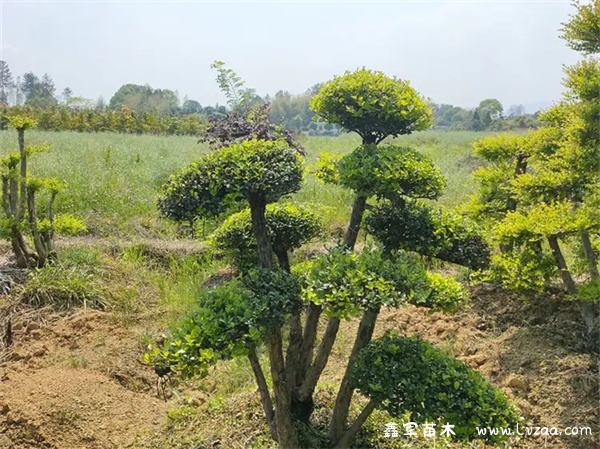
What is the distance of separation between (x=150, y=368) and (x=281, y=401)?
1.73 metres

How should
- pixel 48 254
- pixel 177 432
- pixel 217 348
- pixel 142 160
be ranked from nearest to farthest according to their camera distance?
pixel 217 348 → pixel 177 432 → pixel 48 254 → pixel 142 160

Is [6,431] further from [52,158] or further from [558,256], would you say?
[52,158]

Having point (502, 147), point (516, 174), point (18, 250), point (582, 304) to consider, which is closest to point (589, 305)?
point (582, 304)

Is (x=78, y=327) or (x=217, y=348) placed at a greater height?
(x=217, y=348)

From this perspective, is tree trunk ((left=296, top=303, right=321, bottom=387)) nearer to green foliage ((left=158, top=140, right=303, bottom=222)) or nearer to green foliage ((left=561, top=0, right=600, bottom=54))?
green foliage ((left=158, top=140, right=303, bottom=222))

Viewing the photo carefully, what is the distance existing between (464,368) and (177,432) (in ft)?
5.57

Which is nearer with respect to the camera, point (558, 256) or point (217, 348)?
point (217, 348)

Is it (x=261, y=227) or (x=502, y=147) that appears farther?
(x=502, y=147)

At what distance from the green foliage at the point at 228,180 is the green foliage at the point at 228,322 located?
0.37 metres

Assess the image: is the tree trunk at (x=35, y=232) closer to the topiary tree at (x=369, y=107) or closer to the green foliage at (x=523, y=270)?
the topiary tree at (x=369, y=107)

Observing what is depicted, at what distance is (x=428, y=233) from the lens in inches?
93.7

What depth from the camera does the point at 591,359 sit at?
126 inches

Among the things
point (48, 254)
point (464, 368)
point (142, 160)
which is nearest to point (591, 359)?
point (464, 368)

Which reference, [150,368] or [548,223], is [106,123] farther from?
[548,223]
